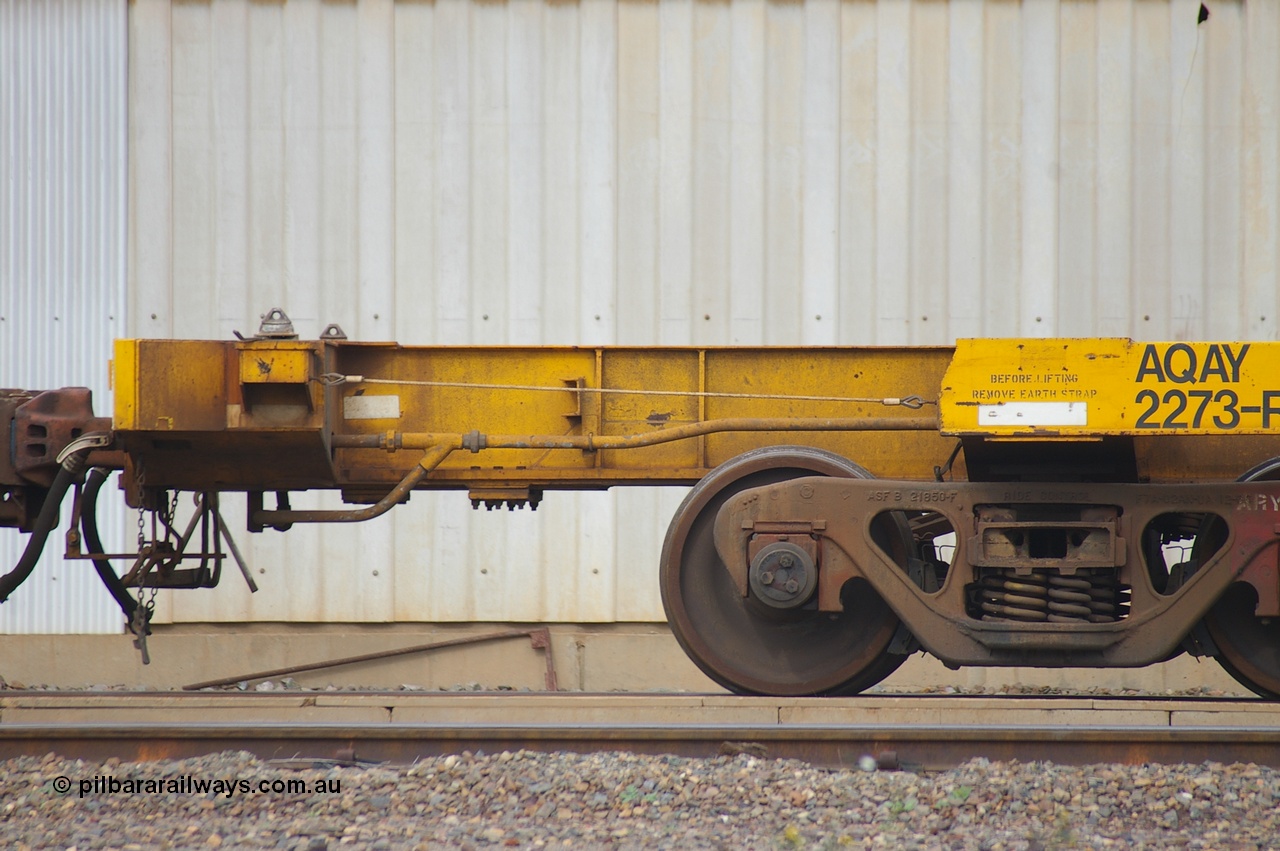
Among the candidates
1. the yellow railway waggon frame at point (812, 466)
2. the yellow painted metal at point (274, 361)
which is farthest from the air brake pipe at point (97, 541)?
the yellow painted metal at point (274, 361)

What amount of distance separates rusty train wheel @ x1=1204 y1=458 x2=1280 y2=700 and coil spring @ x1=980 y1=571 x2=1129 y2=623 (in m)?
0.43

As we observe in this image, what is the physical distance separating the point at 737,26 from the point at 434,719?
19.6 ft

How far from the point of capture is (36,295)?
8.91 m

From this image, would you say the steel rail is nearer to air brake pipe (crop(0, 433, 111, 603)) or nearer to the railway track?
the railway track

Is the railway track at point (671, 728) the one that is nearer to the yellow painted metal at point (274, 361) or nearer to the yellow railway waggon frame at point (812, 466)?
the yellow railway waggon frame at point (812, 466)

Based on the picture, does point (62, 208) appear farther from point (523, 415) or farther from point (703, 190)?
point (523, 415)

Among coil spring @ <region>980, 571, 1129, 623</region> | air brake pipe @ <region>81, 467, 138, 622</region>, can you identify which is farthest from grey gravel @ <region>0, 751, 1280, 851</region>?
air brake pipe @ <region>81, 467, 138, 622</region>

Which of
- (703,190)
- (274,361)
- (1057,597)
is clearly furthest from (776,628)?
(703,190)

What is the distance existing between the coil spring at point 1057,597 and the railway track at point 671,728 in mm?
357

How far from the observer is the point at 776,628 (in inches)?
205

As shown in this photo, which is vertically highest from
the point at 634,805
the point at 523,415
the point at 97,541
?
the point at 523,415

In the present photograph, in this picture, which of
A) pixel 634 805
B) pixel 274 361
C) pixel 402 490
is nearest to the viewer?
pixel 634 805

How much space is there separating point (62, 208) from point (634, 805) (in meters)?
7.22

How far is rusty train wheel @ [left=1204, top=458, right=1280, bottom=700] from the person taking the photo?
194 inches
